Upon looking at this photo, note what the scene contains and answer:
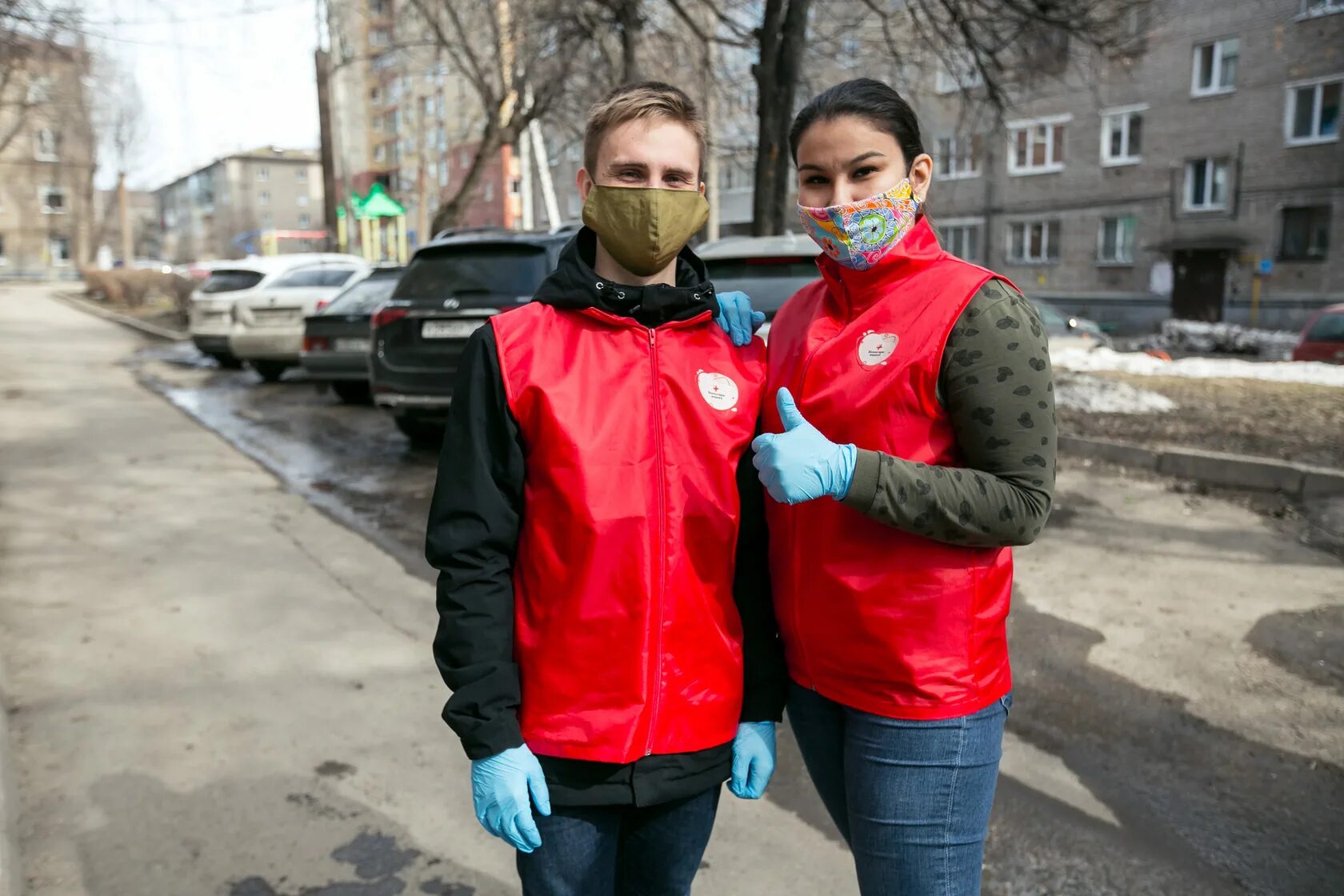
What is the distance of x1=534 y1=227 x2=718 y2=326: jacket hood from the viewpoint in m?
1.69

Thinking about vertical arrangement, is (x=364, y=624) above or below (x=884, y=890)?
below

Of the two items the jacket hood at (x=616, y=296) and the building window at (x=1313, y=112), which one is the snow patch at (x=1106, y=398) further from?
the building window at (x=1313, y=112)

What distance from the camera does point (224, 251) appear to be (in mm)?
77062

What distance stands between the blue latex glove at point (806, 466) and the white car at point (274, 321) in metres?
12.7

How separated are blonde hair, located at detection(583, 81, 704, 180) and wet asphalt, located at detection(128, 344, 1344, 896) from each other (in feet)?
7.07

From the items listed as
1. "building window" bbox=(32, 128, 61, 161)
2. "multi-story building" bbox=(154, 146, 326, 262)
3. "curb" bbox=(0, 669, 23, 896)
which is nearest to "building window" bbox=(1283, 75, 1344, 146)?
"curb" bbox=(0, 669, 23, 896)

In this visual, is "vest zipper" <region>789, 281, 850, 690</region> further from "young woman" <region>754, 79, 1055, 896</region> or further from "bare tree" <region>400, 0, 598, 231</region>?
"bare tree" <region>400, 0, 598, 231</region>

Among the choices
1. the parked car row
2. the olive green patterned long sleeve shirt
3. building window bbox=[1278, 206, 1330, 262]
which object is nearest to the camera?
the olive green patterned long sleeve shirt

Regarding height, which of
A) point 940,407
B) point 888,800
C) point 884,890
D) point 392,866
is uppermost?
point 940,407

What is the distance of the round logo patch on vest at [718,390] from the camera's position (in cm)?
171

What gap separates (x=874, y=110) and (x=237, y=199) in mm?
98666

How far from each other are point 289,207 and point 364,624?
3980 inches

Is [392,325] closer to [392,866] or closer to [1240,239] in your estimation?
[392,866]

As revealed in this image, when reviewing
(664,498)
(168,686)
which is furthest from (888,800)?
(168,686)
